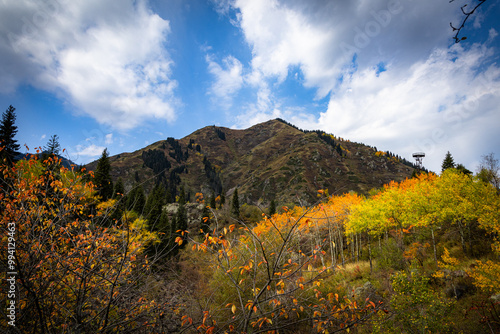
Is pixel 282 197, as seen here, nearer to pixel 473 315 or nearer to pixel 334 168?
pixel 334 168

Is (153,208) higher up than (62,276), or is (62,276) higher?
(153,208)

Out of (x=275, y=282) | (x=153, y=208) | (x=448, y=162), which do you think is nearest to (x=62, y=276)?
(x=153, y=208)

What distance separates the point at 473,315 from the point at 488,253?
10.2 m

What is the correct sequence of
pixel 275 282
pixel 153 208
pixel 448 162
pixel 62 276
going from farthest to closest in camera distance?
pixel 448 162, pixel 275 282, pixel 153 208, pixel 62 276

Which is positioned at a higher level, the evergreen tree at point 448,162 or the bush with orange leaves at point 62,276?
the evergreen tree at point 448,162

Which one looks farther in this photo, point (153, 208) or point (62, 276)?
point (153, 208)

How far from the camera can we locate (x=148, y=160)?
194875 mm

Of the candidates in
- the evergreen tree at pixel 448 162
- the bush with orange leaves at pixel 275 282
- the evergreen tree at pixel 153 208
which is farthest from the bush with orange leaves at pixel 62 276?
the evergreen tree at pixel 448 162

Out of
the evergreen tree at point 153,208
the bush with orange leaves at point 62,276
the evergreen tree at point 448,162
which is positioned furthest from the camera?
the evergreen tree at point 448,162

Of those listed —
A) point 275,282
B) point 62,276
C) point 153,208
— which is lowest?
point 275,282

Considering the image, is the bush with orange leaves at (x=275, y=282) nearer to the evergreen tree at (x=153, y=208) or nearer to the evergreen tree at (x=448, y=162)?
the evergreen tree at (x=153, y=208)

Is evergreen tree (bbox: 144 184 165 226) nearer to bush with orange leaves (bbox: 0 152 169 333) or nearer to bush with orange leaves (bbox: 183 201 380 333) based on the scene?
bush with orange leaves (bbox: 0 152 169 333)

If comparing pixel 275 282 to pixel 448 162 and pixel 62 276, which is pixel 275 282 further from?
pixel 448 162

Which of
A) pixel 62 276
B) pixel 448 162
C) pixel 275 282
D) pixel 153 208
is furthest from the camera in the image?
pixel 448 162
